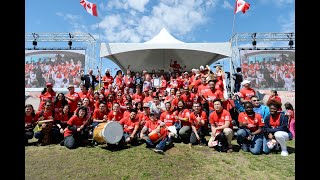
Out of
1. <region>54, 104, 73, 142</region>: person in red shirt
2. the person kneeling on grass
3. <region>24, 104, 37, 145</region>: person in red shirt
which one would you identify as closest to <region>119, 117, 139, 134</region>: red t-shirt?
the person kneeling on grass

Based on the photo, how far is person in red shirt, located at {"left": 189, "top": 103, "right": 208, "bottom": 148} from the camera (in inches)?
284

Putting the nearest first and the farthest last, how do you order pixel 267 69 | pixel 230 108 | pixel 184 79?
pixel 230 108 < pixel 184 79 < pixel 267 69

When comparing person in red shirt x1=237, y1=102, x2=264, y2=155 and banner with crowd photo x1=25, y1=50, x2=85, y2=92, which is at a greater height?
banner with crowd photo x1=25, y1=50, x2=85, y2=92

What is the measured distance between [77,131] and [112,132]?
1.18 meters

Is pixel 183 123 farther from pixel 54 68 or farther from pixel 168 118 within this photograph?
pixel 54 68

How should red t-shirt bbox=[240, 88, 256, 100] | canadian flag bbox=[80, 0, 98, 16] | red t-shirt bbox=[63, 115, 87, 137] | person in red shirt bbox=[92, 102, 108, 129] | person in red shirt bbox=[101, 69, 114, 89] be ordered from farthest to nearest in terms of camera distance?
canadian flag bbox=[80, 0, 98, 16] < person in red shirt bbox=[101, 69, 114, 89] < red t-shirt bbox=[240, 88, 256, 100] < person in red shirt bbox=[92, 102, 108, 129] < red t-shirt bbox=[63, 115, 87, 137]

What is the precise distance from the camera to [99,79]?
13578mm

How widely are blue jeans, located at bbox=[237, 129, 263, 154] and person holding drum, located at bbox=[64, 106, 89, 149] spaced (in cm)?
470

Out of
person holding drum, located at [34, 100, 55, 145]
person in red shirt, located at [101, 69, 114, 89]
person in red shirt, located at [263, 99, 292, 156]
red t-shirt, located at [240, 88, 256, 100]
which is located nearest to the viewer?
person in red shirt, located at [263, 99, 292, 156]

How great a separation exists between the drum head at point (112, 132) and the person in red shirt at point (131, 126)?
17.7 inches

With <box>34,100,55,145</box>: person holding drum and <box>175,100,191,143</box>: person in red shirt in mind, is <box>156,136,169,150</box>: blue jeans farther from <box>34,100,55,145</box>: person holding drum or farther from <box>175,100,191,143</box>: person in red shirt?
<box>34,100,55,145</box>: person holding drum
